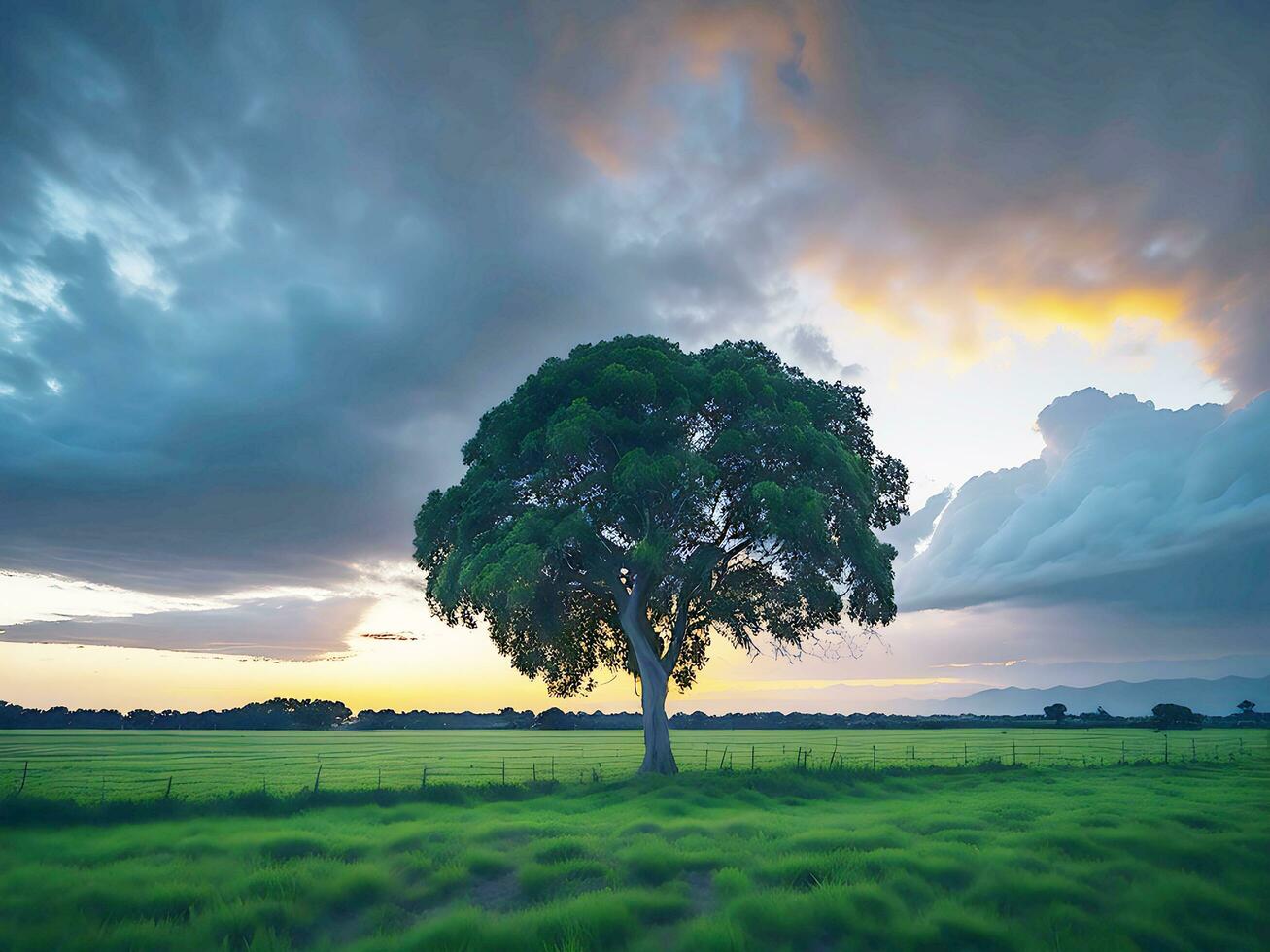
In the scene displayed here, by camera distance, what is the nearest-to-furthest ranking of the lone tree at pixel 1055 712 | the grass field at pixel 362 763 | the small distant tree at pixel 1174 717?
1. the grass field at pixel 362 763
2. the small distant tree at pixel 1174 717
3. the lone tree at pixel 1055 712

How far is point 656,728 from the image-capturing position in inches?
1393

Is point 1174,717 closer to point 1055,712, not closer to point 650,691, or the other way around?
point 1055,712

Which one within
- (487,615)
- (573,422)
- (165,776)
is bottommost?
(165,776)

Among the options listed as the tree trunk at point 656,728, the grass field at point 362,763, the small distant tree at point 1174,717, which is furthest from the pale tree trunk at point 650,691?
the small distant tree at point 1174,717

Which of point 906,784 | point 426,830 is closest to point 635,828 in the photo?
point 426,830

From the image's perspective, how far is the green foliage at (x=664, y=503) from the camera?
3228cm

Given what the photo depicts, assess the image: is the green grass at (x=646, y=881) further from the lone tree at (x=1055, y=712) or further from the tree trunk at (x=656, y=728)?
the lone tree at (x=1055, y=712)

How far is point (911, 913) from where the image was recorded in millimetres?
13727

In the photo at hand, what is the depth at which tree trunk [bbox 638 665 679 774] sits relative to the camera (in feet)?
114

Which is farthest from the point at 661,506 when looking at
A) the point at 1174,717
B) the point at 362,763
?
the point at 1174,717

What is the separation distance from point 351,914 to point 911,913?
35.8 ft

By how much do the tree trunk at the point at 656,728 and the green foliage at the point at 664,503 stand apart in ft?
3.55

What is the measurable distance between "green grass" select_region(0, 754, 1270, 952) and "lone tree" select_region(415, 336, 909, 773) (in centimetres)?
1208

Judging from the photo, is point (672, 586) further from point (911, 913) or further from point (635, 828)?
point (911, 913)
